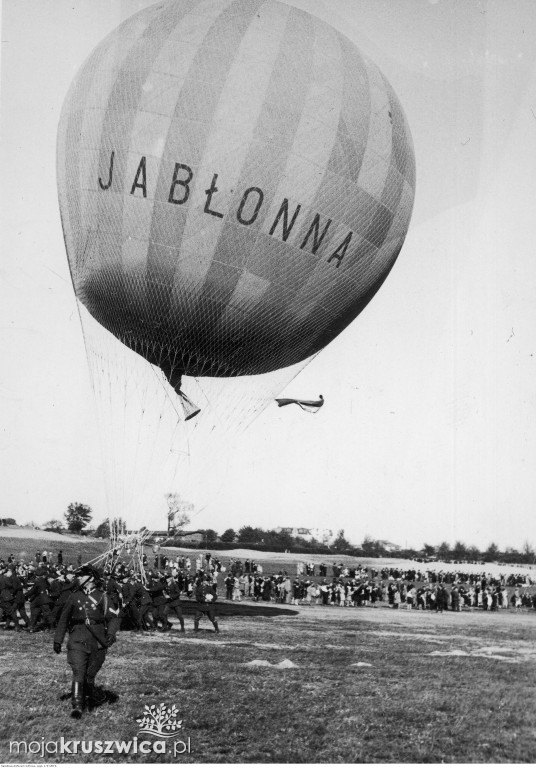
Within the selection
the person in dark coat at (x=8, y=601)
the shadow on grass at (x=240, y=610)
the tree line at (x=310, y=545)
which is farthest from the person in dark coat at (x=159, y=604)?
the tree line at (x=310, y=545)

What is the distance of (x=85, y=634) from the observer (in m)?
8.05

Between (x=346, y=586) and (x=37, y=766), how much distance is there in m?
22.2

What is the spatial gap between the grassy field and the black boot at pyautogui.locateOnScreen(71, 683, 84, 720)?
0.09 meters

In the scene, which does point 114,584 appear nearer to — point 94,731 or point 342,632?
point 342,632

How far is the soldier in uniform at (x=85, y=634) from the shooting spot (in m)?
7.85

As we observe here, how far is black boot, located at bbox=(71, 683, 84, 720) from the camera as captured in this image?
752 centimetres

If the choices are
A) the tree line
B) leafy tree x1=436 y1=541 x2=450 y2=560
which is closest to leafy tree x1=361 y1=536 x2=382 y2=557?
the tree line

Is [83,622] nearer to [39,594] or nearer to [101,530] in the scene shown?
[39,594]

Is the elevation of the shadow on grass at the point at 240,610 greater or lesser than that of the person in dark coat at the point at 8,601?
lesser

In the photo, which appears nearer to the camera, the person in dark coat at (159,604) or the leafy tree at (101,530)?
the person in dark coat at (159,604)

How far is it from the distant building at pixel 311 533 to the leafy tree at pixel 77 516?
3290 centimetres

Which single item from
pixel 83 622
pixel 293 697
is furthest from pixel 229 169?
pixel 293 697

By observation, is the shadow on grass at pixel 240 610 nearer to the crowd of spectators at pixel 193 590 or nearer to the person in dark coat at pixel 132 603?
the crowd of spectators at pixel 193 590

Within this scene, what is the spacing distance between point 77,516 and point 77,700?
55311 mm
